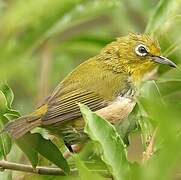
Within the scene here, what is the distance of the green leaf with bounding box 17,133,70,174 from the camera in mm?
2604

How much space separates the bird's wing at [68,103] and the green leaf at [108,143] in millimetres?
1382

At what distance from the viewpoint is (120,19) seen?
5.00m

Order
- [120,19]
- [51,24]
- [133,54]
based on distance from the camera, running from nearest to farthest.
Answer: [51,24] < [133,54] < [120,19]

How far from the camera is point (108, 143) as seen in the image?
1993mm

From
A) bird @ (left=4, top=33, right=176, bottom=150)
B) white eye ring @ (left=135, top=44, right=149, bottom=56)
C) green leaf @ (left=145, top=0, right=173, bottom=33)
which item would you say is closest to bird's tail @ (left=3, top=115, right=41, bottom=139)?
bird @ (left=4, top=33, right=176, bottom=150)

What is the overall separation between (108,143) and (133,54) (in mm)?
2482

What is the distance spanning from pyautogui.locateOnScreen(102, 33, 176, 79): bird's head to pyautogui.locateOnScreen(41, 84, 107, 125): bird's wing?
496mm

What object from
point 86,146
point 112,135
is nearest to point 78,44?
point 86,146

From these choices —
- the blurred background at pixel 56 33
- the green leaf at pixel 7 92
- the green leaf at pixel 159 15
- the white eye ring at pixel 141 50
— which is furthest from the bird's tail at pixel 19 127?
the white eye ring at pixel 141 50

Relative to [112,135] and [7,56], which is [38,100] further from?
[112,135]

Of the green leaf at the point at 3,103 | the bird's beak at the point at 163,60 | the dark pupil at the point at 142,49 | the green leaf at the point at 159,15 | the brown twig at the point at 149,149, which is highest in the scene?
the green leaf at the point at 159,15

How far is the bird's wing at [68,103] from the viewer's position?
3506 millimetres

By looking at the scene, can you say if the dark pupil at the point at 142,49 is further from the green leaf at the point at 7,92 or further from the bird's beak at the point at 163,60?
the green leaf at the point at 7,92

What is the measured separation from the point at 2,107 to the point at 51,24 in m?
1.01
